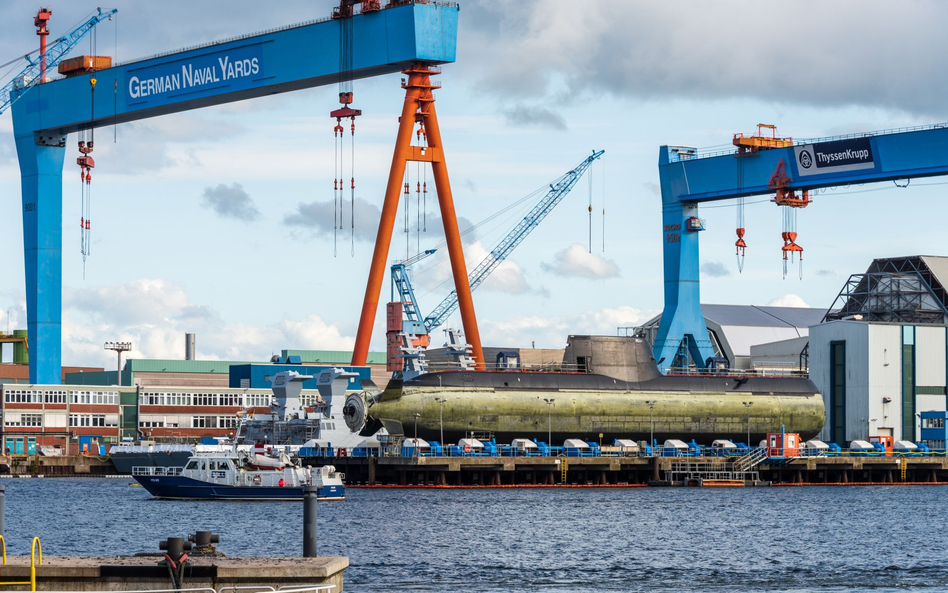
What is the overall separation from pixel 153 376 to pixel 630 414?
275 ft

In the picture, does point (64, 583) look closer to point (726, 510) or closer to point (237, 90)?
point (726, 510)

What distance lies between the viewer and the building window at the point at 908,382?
4616 inches

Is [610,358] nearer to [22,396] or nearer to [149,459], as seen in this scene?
[149,459]

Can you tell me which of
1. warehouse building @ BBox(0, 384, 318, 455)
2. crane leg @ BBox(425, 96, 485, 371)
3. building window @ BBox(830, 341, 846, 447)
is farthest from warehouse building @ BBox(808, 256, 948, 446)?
warehouse building @ BBox(0, 384, 318, 455)

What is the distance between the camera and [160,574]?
29.2 meters

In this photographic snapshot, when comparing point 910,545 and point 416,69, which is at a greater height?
point 416,69

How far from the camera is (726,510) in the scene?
7969cm

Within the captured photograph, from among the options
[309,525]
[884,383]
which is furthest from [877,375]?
[309,525]

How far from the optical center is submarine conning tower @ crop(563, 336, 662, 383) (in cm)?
11300

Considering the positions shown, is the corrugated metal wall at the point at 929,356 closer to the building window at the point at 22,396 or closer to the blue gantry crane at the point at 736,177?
the blue gantry crane at the point at 736,177

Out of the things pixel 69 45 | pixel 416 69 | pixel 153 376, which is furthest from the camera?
pixel 153 376

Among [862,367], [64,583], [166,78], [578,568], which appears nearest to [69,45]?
[166,78]

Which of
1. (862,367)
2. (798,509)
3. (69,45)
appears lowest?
(798,509)

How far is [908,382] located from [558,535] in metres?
62.9
